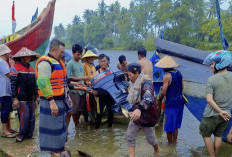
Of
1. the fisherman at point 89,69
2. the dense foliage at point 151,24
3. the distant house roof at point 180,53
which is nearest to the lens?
the distant house roof at point 180,53

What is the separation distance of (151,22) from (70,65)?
202ft

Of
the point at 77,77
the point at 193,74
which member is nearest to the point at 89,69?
the point at 77,77

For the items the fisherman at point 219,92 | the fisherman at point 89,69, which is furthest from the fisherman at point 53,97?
the fisherman at point 219,92

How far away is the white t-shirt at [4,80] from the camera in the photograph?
4.58m

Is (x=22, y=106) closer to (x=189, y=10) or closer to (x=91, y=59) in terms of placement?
(x=91, y=59)

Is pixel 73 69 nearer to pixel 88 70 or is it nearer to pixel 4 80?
pixel 88 70

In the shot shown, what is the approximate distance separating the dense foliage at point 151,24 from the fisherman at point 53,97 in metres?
30.7

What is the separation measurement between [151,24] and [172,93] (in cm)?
6211

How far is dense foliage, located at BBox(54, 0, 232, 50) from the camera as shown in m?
42.3

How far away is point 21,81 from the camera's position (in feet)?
14.6

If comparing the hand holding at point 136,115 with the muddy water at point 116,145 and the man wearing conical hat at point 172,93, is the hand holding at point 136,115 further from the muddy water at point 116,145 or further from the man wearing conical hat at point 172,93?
the man wearing conical hat at point 172,93

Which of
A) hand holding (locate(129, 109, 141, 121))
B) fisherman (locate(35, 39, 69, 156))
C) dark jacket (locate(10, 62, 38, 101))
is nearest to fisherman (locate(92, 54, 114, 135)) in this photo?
dark jacket (locate(10, 62, 38, 101))

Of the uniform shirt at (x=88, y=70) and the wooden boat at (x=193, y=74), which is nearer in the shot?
the wooden boat at (x=193, y=74)

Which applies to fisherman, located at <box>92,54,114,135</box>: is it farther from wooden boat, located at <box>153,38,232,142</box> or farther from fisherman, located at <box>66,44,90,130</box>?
wooden boat, located at <box>153,38,232,142</box>
